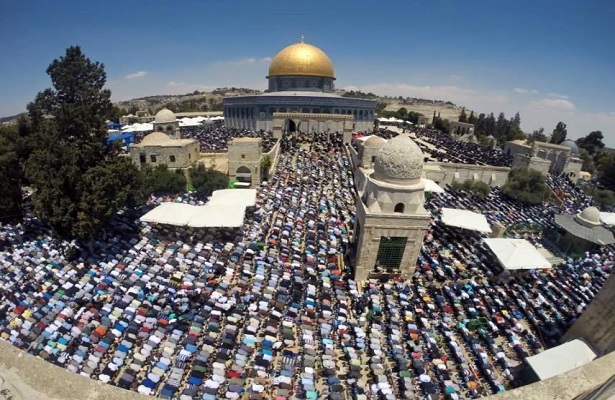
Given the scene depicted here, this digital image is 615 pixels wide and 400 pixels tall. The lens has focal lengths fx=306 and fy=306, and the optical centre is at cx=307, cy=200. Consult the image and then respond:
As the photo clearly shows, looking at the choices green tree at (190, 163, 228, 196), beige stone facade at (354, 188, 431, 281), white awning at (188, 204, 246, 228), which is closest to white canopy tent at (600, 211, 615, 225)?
beige stone facade at (354, 188, 431, 281)

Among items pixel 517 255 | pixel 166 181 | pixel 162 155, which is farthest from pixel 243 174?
pixel 517 255

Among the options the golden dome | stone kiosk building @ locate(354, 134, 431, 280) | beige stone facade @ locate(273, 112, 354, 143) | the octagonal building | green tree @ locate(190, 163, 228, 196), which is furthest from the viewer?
the golden dome

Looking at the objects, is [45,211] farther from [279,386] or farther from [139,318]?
[279,386]

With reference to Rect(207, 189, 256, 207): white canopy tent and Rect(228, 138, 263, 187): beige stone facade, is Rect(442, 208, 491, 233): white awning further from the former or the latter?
Rect(228, 138, 263, 187): beige stone facade

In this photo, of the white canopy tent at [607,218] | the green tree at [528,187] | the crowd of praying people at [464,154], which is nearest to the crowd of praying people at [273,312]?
the white canopy tent at [607,218]

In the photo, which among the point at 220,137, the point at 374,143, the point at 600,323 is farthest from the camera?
the point at 220,137

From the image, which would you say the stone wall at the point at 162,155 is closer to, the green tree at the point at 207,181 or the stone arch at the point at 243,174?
the green tree at the point at 207,181

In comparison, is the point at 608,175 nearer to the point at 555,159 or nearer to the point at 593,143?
the point at 555,159
